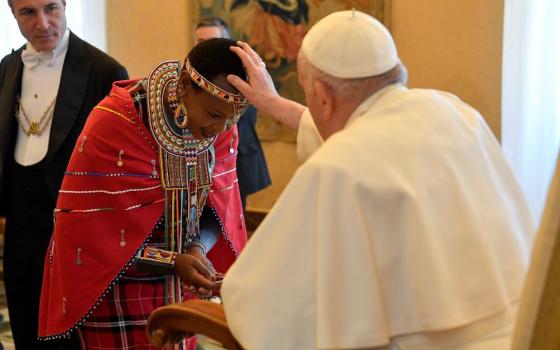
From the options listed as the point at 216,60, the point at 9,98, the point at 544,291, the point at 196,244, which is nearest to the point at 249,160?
the point at 9,98

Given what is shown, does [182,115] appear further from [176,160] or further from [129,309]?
[129,309]

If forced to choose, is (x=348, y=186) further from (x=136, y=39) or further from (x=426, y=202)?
(x=136, y=39)

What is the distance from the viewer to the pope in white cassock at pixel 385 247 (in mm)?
2020

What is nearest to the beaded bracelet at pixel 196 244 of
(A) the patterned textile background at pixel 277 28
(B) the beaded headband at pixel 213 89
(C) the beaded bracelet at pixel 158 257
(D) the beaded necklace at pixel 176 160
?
(D) the beaded necklace at pixel 176 160

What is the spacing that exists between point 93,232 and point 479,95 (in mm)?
3504

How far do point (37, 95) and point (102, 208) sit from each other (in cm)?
150

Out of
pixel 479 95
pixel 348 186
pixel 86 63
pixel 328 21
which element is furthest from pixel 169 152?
pixel 479 95

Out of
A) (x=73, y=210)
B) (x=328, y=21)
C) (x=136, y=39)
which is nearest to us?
(x=328, y=21)

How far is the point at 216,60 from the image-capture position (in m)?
2.79

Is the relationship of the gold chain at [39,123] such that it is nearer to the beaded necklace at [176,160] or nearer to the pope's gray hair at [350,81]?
the beaded necklace at [176,160]

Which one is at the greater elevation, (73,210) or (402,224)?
(402,224)

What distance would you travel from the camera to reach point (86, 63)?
4.18 meters

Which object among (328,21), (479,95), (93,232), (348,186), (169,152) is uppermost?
(328,21)

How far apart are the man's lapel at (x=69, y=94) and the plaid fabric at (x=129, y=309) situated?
115 centimetres
